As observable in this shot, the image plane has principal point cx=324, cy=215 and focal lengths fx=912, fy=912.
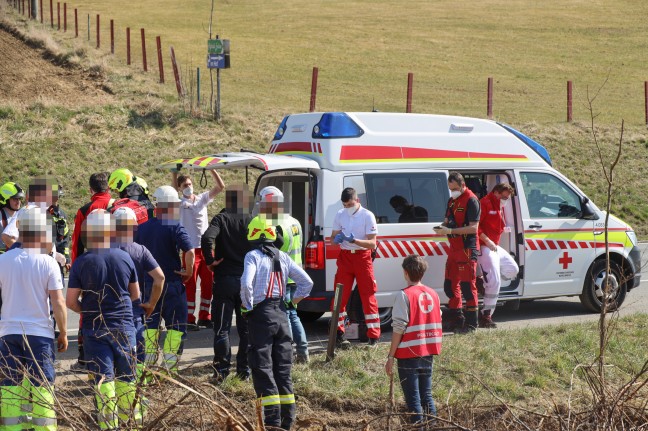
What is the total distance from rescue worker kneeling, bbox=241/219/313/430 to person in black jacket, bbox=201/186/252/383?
1266mm

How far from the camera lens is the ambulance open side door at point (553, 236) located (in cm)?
1086

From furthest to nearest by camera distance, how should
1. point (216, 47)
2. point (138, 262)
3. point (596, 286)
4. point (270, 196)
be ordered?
1. point (216, 47)
2. point (596, 286)
3. point (270, 196)
4. point (138, 262)

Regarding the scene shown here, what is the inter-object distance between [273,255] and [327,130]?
3.42 m

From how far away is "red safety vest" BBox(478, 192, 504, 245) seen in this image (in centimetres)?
1039

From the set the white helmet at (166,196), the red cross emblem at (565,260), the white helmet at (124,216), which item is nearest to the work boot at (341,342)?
the white helmet at (166,196)

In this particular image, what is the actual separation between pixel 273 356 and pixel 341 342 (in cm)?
265

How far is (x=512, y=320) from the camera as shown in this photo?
37.0 feet

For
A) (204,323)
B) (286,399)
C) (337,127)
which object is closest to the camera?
(286,399)

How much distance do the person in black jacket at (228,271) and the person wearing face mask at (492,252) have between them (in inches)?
128

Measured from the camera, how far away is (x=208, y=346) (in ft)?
32.1

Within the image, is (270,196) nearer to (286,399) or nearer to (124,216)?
(124,216)

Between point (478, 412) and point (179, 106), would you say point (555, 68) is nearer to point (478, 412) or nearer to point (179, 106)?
point (179, 106)

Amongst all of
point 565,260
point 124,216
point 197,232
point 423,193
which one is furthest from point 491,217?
point 124,216

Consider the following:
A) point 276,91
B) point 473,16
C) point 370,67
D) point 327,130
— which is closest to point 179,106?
point 276,91
